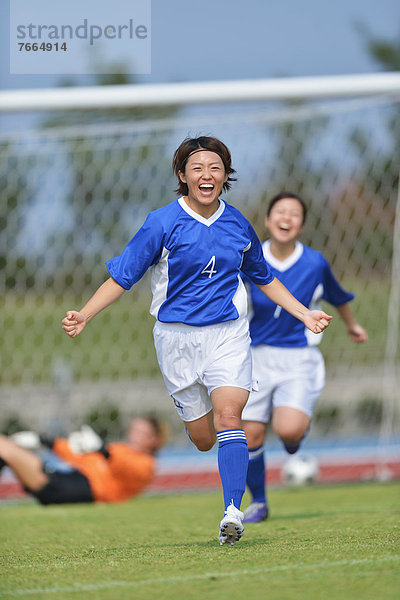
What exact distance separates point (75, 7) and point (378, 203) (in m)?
7.50

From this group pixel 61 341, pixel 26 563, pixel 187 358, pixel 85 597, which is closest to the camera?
pixel 85 597

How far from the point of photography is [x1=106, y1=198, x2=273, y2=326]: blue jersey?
4176mm

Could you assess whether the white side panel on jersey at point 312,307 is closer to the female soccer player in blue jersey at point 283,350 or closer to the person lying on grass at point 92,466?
the female soccer player in blue jersey at point 283,350

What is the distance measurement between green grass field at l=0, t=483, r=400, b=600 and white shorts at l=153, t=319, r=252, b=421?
73 cm

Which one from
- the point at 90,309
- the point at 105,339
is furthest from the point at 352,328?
the point at 105,339

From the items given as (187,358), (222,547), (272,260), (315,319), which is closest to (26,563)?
(222,547)

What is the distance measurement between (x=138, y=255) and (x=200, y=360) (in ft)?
2.01

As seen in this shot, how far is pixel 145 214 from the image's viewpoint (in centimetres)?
1509

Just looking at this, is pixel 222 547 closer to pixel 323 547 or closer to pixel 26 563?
pixel 323 547

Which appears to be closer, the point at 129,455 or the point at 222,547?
the point at 222,547

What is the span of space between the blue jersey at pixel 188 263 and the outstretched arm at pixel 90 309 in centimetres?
6

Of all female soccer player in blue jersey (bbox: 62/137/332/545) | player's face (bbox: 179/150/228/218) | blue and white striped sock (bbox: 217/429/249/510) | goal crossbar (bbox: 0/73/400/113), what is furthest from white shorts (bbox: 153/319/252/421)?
goal crossbar (bbox: 0/73/400/113)

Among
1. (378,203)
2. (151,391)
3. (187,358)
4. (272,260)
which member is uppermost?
(378,203)

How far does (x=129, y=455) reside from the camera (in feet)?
27.5
